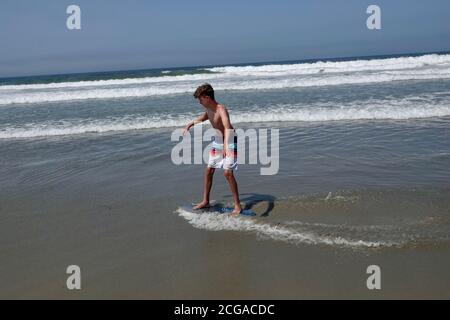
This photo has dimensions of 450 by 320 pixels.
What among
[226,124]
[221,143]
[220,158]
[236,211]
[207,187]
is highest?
[226,124]

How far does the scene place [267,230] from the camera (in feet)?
14.6

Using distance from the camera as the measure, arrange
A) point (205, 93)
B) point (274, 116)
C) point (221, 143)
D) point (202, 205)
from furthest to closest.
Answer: point (274, 116) < point (202, 205) < point (221, 143) < point (205, 93)

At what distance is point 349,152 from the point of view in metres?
7.57

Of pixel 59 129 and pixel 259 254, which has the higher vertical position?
pixel 59 129

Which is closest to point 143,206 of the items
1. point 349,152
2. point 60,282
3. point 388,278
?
point 60,282

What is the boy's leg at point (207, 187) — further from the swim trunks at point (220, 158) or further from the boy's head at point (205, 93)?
the boy's head at point (205, 93)

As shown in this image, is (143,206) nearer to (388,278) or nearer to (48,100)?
(388,278)

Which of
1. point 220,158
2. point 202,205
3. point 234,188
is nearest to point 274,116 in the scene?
point 220,158

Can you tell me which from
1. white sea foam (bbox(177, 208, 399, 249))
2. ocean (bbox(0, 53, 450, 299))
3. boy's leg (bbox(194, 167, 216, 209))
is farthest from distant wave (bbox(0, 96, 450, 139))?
white sea foam (bbox(177, 208, 399, 249))

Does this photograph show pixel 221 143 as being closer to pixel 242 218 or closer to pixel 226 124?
pixel 226 124

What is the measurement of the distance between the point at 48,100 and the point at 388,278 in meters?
21.4

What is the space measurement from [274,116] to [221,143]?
22.9ft

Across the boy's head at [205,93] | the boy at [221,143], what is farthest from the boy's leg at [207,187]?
the boy's head at [205,93]
